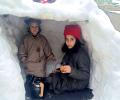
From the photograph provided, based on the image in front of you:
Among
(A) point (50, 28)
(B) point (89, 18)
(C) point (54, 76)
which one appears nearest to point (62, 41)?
(A) point (50, 28)

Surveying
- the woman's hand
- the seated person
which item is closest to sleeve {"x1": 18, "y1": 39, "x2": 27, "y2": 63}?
the seated person

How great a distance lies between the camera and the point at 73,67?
1791 mm

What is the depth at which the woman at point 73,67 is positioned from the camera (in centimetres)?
177

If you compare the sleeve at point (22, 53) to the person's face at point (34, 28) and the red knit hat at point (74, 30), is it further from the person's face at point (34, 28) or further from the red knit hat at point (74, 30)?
the red knit hat at point (74, 30)

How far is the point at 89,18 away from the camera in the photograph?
1.61 meters

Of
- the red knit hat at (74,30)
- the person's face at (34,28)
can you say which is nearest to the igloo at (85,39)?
the red knit hat at (74,30)

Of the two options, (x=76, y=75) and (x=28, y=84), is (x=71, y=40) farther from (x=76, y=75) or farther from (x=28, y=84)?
(x=28, y=84)

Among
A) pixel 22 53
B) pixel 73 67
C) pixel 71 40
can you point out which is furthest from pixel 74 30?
pixel 22 53

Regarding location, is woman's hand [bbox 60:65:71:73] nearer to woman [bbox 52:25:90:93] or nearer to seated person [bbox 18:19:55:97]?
woman [bbox 52:25:90:93]

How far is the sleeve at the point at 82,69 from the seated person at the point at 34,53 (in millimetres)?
221

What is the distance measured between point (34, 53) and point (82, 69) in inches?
12.4

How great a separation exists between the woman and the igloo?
0.05 m

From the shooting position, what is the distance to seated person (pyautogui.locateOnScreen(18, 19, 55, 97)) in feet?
6.21

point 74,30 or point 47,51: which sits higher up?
point 74,30
